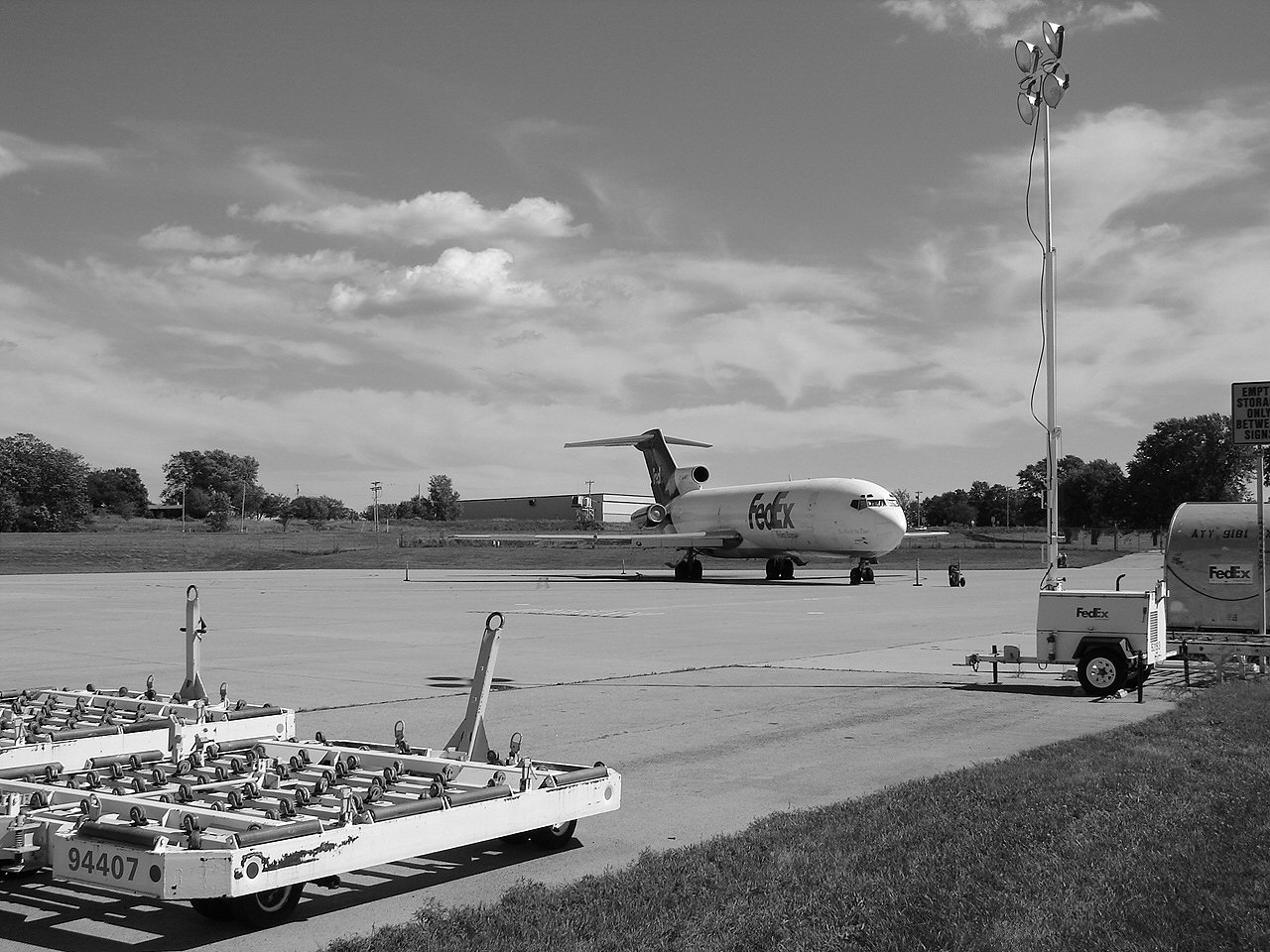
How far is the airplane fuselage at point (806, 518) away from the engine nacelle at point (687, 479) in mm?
5305

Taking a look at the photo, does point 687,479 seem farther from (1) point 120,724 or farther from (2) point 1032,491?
(2) point 1032,491

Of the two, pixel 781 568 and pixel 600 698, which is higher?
pixel 781 568

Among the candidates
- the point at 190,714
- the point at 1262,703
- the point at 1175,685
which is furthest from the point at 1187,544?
the point at 190,714

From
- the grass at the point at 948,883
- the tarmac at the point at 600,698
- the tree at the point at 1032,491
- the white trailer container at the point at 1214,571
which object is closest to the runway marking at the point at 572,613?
the tarmac at the point at 600,698

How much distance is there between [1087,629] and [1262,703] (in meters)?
2.35

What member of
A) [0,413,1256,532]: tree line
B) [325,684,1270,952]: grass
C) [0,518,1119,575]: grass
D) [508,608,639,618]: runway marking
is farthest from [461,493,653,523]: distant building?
[325,684,1270,952]: grass

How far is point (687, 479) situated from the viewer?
64.9 meters

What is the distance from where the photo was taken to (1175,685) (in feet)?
49.8

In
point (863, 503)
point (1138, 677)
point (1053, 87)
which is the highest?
point (1053, 87)

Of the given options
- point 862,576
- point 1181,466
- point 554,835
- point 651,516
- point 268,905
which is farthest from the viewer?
point 1181,466

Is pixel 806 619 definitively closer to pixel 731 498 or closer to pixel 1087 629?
pixel 1087 629

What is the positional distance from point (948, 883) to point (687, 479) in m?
58.8

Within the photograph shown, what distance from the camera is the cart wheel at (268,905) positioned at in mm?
5676

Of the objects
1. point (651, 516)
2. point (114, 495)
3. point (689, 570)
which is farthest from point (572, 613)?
point (114, 495)
